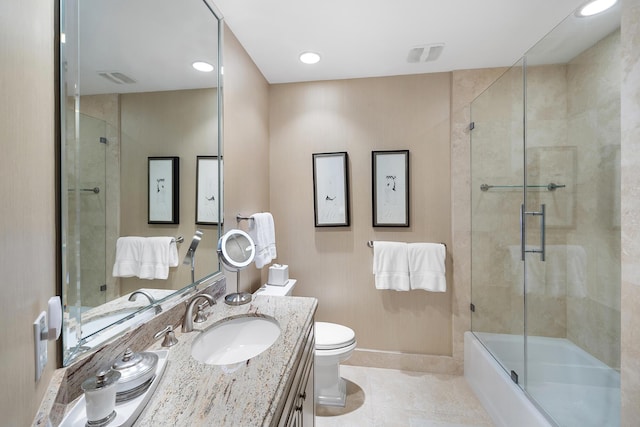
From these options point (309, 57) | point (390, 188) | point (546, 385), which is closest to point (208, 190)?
point (309, 57)

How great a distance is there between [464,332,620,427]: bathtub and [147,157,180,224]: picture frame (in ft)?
6.48

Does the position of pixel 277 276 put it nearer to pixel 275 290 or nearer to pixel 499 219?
pixel 275 290

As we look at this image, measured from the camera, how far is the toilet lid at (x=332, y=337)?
5.77ft

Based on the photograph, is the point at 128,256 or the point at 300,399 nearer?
the point at 128,256

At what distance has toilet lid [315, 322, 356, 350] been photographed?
5.77ft

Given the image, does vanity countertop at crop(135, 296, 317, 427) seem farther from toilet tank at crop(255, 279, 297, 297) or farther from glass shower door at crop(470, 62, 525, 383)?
glass shower door at crop(470, 62, 525, 383)

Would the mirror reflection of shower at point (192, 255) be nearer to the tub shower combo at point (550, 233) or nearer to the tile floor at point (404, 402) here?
the tile floor at point (404, 402)

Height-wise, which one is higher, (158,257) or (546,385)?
(158,257)

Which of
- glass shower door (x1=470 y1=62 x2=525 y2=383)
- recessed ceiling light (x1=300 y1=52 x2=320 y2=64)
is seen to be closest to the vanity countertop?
glass shower door (x1=470 y1=62 x2=525 y2=383)

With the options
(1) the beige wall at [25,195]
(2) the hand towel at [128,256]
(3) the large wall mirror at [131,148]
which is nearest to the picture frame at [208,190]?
(3) the large wall mirror at [131,148]

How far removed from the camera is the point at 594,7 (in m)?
1.23

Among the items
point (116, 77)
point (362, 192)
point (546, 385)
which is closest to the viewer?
point (116, 77)

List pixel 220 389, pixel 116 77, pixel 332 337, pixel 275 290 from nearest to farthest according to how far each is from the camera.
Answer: pixel 220 389 < pixel 116 77 < pixel 332 337 < pixel 275 290

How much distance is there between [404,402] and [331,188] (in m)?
1.61
